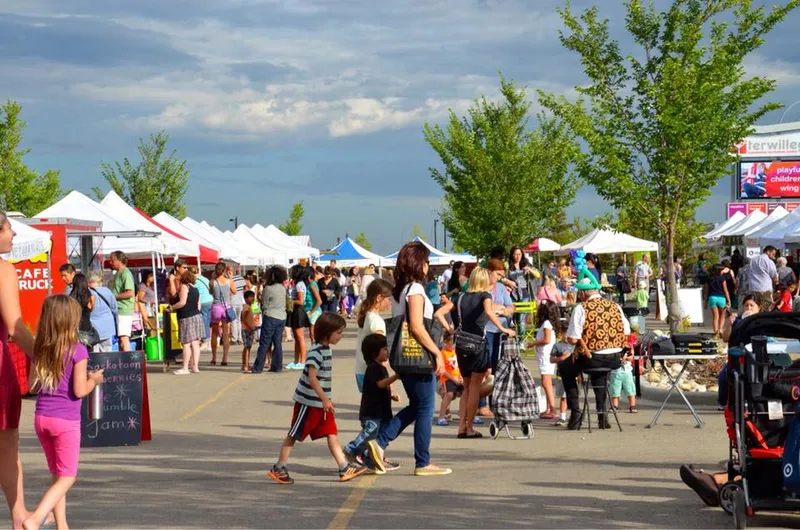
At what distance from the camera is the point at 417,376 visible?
1030 cm

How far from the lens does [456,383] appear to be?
45.8ft

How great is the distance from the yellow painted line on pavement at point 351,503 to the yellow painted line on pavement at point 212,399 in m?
5.72

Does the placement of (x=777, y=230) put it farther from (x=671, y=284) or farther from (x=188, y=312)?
Answer: (x=188, y=312)

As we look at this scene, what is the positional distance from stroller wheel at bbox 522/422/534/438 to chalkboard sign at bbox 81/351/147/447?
155 inches

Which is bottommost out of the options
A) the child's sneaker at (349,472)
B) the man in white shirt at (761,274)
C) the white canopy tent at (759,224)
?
the child's sneaker at (349,472)

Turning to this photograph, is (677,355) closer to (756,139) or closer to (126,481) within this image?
(126,481)

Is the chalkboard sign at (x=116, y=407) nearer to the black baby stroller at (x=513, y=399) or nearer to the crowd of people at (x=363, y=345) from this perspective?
the crowd of people at (x=363, y=345)

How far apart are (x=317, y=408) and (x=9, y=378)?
3351 millimetres

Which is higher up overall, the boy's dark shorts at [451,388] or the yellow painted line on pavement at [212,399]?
the boy's dark shorts at [451,388]

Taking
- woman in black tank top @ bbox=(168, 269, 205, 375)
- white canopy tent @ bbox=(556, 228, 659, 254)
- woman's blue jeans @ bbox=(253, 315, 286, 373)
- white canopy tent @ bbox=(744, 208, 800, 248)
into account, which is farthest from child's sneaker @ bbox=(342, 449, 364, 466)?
white canopy tent @ bbox=(556, 228, 659, 254)

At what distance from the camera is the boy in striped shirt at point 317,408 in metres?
10.0

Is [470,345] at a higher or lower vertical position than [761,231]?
lower

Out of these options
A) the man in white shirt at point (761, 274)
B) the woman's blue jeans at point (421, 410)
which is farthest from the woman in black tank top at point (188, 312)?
the woman's blue jeans at point (421, 410)

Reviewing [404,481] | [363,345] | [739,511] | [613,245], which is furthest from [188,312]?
[613,245]
